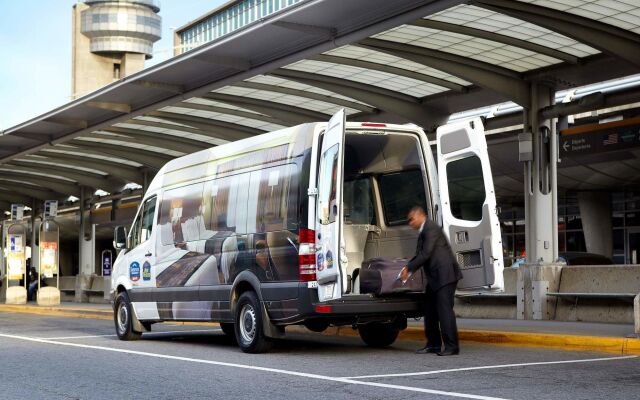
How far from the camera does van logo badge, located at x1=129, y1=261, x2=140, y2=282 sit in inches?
635

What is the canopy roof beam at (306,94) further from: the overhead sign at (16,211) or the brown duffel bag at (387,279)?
the overhead sign at (16,211)

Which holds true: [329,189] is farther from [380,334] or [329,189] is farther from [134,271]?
[134,271]

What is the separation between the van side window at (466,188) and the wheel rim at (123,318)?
6.13 meters

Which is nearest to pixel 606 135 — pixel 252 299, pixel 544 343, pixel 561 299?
pixel 561 299

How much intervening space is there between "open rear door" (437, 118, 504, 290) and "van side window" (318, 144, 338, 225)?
171 centimetres

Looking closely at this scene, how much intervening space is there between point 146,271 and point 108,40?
125 meters

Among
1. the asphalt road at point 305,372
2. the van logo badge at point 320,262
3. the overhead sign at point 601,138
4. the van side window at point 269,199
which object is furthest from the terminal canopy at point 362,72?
the asphalt road at point 305,372

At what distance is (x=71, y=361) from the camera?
11914mm

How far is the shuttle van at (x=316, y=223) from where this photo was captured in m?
11.8

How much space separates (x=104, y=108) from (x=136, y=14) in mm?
118724

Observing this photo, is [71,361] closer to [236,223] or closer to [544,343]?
[236,223]

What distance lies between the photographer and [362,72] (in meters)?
19.9

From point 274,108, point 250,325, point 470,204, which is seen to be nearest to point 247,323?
point 250,325

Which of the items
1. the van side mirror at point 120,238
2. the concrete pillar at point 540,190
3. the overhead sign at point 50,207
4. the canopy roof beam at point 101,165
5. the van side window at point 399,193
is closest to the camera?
the van side window at point 399,193
